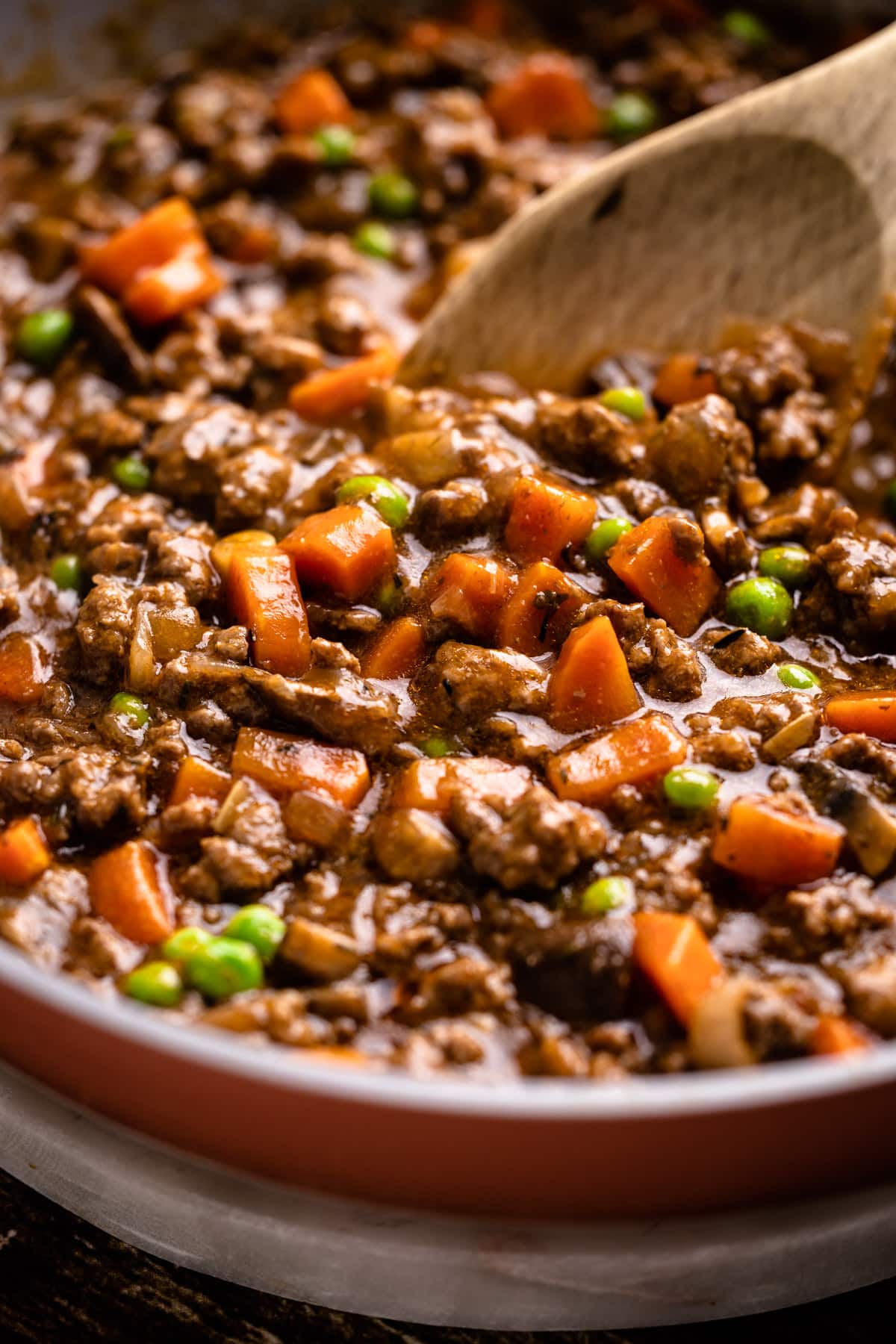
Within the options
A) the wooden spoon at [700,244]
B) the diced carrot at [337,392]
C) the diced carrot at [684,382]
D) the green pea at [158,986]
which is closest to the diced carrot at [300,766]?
the green pea at [158,986]

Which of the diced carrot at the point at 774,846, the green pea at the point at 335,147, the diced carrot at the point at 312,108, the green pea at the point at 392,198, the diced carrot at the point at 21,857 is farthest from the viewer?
the diced carrot at the point at 312,108

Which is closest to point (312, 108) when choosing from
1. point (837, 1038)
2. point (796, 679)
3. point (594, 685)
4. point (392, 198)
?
point (392, 198)

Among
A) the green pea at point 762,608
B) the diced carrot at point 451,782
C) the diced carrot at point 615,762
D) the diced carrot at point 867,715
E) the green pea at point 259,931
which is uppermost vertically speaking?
the green pea at point 762,608

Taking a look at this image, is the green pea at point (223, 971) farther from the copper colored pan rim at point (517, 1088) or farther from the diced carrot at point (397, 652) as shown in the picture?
the diced carrot at point (397, 652)

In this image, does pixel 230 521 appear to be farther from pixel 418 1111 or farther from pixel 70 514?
pixel 418 1111

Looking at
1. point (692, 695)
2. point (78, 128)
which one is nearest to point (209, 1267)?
point (692, 695)

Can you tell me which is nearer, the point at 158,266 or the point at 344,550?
the point at 344,550

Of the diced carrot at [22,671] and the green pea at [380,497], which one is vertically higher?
the green pea at [380,497]

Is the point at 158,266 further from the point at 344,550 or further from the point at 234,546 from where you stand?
the point at 344,550
